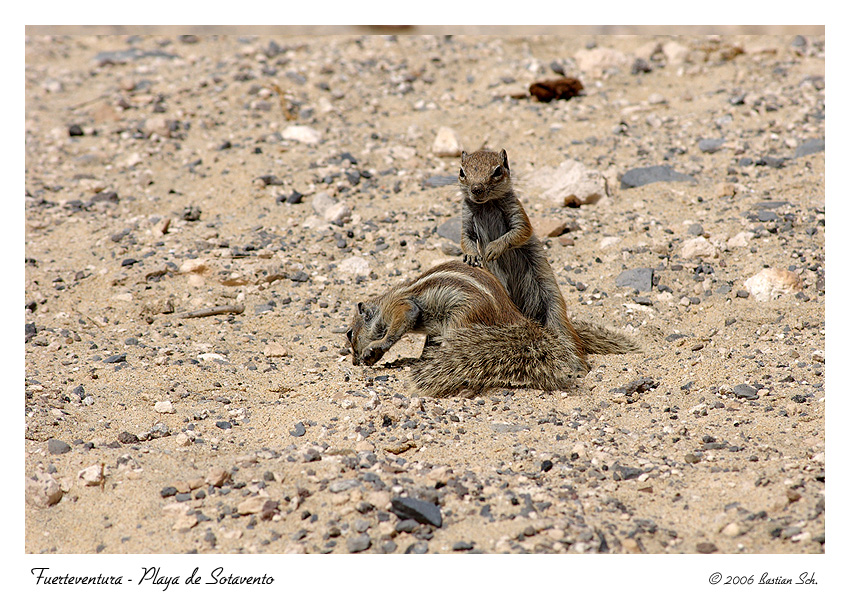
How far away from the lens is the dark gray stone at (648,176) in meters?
7.84

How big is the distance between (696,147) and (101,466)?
6.84 metres

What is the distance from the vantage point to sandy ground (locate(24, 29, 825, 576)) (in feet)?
11.6

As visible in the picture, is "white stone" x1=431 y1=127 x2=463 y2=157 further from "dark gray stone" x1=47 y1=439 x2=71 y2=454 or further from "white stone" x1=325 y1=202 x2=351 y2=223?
"dark gray stone" x1=47 y1=439 x2=71 y2=454

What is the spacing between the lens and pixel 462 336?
498cm

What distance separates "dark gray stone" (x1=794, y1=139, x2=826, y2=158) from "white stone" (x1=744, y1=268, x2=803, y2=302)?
96.5 inches

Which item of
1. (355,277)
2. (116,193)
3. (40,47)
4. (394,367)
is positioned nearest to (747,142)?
(355,277)

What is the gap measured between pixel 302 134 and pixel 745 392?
6.05 metres

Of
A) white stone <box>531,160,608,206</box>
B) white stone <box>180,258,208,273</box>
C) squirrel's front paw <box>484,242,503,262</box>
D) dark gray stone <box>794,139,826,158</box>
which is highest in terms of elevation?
dark gray stone <box>794,139,826,158</box>

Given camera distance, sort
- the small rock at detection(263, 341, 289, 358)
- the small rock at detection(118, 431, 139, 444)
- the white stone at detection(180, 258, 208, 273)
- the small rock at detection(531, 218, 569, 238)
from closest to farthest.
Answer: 1. the small rock at detection(118, 431, 139, 444)
2. the small rock at detection(263, 341, 289, 358)
3. the white stone at detection(180, 258, 208, 273)
4. the small rock at detection(531, 218, 569, 238)

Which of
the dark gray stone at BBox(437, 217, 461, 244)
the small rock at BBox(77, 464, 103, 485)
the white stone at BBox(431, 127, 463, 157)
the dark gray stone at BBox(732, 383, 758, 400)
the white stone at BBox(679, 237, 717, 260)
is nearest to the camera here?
the small rock at BBox(77, 464, 103, 485)

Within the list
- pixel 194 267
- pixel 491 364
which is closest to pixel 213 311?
pixel 194 267

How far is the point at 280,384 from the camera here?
5078 millimetres

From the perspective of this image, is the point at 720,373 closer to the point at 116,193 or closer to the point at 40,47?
the point at 116,193

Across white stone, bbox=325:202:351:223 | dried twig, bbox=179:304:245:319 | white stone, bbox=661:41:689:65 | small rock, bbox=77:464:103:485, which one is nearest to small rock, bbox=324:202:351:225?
white stone, bbox=325:202:351:223
